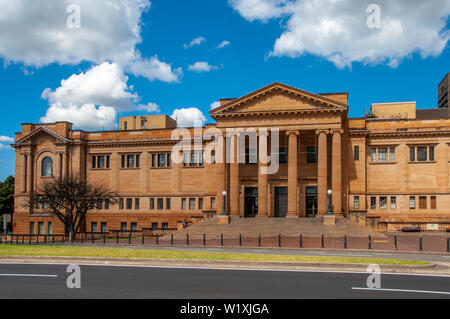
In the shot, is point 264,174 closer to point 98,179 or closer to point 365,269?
point 98,179

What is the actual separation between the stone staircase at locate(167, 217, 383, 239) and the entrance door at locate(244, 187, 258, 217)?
320 inches

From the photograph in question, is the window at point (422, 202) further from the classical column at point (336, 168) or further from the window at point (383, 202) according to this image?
the classical column at point (336, 168)

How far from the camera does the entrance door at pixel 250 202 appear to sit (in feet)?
178

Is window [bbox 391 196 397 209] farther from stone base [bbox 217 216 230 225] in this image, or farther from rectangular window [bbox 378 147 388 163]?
stone base [bbox 217 216 230 225]

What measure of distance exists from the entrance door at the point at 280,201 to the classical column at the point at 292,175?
6.63m

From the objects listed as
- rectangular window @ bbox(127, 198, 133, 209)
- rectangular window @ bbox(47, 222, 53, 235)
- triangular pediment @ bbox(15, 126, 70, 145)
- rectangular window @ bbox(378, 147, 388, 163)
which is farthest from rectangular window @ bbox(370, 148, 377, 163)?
rectangular window @ bbox(47, 222, 53, 235)

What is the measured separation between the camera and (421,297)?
12.9m

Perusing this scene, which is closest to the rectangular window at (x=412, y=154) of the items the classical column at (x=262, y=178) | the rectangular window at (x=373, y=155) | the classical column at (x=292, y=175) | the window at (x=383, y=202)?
the rectangular window at (x=373, y=155)

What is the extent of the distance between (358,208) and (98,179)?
110ft

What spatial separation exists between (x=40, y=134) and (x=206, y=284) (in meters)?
52.4

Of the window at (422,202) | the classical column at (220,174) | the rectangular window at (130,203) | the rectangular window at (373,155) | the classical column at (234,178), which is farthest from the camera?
the rectangular window at (130,203)

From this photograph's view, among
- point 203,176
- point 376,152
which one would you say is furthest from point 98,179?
point 376,152

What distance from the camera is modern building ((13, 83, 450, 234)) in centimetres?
4741

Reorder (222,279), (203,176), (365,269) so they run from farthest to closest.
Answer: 1. (203,176)
2. (365,269)
3. (222,279)
